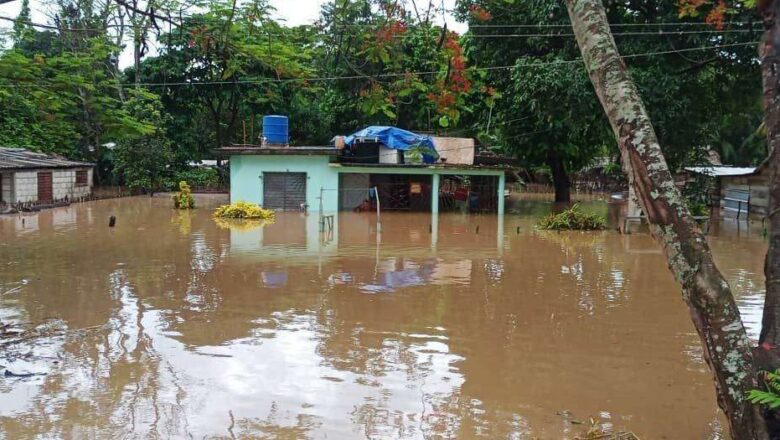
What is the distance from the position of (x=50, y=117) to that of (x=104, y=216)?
49.3ft

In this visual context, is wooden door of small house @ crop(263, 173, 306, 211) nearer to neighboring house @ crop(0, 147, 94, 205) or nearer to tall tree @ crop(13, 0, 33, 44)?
neighboring house @ crop(0, 147, 94, 205)

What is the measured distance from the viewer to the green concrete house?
26656 millimetres

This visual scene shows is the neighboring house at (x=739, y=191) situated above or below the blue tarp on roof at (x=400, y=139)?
below

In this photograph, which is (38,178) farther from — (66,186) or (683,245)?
(683,245)

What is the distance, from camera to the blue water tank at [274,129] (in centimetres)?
2838

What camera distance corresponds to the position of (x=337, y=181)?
2762cm

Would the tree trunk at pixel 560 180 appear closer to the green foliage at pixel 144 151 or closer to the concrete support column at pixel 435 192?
the concrete support column at pixel 435 192

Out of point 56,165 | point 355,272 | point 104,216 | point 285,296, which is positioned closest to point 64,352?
point 285,296

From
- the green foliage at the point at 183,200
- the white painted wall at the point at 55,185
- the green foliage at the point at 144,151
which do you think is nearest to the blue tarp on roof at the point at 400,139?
the green foliage at the point at 183,200

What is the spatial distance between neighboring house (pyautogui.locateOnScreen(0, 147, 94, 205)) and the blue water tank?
9.17m

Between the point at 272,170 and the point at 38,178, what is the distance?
389 inches

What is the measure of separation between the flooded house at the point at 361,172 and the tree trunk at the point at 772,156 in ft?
73.0

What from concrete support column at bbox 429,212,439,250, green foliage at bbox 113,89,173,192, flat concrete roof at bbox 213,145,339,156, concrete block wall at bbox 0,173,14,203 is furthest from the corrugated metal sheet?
concrete block wall at bbox 0,173,14,203

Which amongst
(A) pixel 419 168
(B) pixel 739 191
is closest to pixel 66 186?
(A) pixel 419 168
